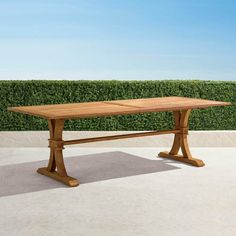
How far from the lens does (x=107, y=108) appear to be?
7094 millimetres

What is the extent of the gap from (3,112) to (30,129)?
524 mm

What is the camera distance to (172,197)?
6.20 m

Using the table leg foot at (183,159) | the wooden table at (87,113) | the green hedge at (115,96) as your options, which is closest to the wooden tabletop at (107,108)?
the wooden table at (87,113)

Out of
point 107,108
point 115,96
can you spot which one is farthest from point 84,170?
point 115,96

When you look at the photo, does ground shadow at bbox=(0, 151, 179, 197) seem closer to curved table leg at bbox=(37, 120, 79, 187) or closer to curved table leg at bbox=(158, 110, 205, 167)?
curved table leg at bbox=(37, 120, 79, 187)

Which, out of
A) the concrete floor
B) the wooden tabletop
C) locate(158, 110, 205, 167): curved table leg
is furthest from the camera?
locate(158, 110, 205, 167): curved table leg

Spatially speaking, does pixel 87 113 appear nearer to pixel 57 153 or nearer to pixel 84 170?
pixel 57 153

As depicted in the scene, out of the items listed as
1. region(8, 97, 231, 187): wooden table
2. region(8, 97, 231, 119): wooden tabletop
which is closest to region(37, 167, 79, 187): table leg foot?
region(8, 97, 231, 187): wooden table

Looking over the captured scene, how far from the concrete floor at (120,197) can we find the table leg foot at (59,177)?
0.23ft

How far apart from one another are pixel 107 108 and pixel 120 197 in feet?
4.30

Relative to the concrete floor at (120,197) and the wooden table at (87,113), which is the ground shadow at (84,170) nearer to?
the concrete floor at (120,197)

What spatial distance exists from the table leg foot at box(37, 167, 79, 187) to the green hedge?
2438 millimetres

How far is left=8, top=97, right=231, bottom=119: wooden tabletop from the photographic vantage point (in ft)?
21.3

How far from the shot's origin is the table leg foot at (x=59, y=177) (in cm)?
678
